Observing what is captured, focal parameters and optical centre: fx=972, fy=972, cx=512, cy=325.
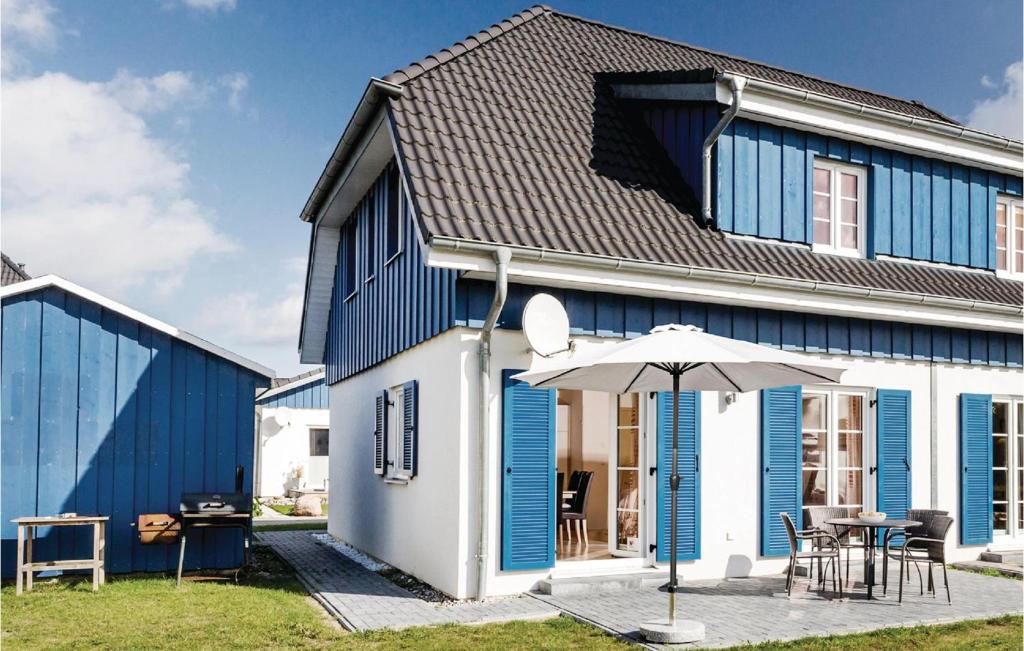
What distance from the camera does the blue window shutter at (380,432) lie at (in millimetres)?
12273

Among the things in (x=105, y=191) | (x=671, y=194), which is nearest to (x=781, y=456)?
(x=671, y=194)

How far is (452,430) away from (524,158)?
3141 mm

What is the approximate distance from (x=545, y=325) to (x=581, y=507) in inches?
180

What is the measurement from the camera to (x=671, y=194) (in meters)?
11.2

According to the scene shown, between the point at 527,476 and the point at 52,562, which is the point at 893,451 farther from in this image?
the point at 52,562

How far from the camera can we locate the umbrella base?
7.41 metres

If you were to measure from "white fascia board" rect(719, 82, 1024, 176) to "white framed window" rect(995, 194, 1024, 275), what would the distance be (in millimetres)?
483

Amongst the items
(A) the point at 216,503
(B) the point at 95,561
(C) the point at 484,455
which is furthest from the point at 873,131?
(B) the point at 95,561

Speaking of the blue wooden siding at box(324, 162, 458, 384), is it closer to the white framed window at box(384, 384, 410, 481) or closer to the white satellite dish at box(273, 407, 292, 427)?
the white framed window at box(384, 384, 410, 481)

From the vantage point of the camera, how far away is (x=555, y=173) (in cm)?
1059

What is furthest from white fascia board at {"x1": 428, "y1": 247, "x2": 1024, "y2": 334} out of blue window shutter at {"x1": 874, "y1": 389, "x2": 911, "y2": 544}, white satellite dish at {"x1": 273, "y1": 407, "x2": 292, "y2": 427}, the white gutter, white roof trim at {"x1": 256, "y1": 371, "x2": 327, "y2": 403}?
white roof trim at {"x1": 256, "y1": 371, "x2": 327, "y2": 403}

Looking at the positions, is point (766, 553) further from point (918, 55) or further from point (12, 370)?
point (918, 55)

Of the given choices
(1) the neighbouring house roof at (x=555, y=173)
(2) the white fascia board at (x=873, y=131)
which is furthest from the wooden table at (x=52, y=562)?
(2) the white fascia board at (x=873, y=131)

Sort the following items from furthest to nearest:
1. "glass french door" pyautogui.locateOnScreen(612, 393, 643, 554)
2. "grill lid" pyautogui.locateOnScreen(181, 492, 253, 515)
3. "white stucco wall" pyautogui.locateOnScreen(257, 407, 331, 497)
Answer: "white stucco wall" pyautogui.locateOnScreen(257, 407, 331, 497)
"glass french door" pyautogui.locateOnScreen(612, 393, 643, 554)
"grill lid" pyautogui.locateOnScreen(181, 492, 253, 515)
